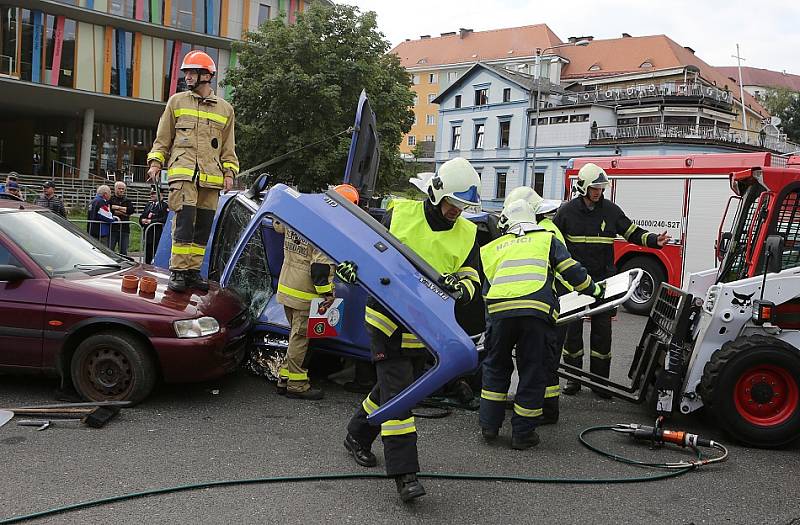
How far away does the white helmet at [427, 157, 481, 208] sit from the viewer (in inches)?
163

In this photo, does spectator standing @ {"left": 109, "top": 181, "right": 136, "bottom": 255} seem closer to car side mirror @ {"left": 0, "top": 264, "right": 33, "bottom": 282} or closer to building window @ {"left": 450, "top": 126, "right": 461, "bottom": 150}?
car side mirror @ {"left": 0, "top": 264, "right": 33, "bottom": 282}

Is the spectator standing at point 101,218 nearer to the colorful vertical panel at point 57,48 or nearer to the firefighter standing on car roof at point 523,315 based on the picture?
the firefighter standing on car roof at point 523,315

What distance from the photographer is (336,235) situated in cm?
407

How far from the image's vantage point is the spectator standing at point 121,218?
11781 millimetres

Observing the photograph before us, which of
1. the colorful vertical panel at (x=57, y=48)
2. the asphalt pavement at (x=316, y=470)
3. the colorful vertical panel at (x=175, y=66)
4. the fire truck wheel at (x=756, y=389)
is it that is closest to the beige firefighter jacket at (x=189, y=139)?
the asphalt pavement at (x=316, y=470)

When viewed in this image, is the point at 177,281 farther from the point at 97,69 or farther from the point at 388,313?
the point at 97,69

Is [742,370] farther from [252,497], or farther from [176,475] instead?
[176,475]

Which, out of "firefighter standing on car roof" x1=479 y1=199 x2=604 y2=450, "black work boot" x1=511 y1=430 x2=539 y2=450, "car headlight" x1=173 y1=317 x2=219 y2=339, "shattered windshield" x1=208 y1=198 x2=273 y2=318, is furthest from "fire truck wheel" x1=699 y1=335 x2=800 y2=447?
"shattered windshield" x1=208 y1=198 x2=273 y2=318

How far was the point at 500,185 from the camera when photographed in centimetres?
5106

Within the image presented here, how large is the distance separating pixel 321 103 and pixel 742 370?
69.1 ft

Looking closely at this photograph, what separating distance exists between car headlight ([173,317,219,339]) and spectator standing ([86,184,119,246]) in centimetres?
695

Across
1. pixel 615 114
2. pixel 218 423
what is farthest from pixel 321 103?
pixel 615 114

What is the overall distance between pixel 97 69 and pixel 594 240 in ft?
108

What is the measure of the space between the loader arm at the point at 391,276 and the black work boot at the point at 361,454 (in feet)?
2.08
